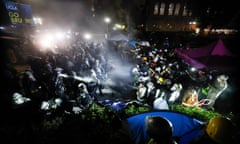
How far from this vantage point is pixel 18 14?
12211mm

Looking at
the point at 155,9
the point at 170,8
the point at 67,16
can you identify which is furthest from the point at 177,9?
the point at 67,16

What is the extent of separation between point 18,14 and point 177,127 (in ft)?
46.1

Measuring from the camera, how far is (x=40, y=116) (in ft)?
16.9

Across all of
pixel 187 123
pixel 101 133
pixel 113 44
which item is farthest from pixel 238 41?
pixel 101 133

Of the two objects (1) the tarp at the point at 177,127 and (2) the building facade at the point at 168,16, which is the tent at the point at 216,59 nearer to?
(1) the tarp at the point at 177,127

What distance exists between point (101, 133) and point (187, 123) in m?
2.77

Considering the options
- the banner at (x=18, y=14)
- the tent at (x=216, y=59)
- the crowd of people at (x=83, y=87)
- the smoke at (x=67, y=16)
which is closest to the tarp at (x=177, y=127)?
the crowd of people at (x=83, y=87)

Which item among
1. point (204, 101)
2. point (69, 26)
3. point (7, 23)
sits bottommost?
point (204, 101)

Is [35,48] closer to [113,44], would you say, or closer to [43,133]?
[113,44]

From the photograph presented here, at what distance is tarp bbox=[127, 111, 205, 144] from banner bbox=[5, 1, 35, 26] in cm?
1226

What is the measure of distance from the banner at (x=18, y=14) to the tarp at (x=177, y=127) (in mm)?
12262

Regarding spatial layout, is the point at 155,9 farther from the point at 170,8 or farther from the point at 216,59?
the point at 216,59

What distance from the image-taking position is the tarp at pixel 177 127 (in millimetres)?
4441

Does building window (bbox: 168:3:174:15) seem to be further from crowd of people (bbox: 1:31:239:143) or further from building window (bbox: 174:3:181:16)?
crowd of people (bbox: 1:31:239:143)
